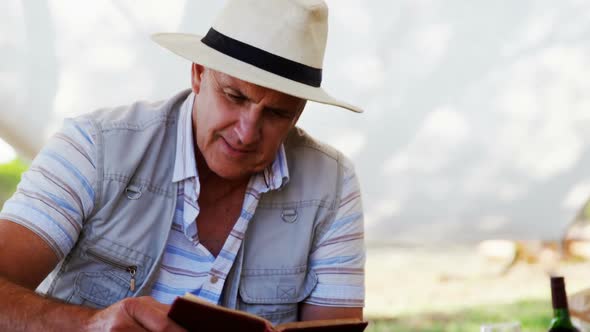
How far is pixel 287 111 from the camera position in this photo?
2.13m

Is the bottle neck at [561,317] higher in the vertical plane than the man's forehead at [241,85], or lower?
lower

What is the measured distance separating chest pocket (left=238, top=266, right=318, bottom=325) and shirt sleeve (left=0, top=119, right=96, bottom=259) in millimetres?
480

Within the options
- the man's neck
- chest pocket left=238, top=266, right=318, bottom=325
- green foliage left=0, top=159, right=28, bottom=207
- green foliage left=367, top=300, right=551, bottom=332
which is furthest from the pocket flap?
green foliage left=0, top=159, right=28, bottom=207

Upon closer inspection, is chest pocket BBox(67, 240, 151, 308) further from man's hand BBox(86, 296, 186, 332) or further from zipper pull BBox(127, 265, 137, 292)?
man's hand BBox(86, 296, 186, 332)

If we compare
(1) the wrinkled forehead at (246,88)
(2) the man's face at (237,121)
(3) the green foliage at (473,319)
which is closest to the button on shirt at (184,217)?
(2) the man's face at (237,121)

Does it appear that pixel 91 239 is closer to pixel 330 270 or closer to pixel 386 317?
pixel 330 270

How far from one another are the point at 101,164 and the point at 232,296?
491 mm

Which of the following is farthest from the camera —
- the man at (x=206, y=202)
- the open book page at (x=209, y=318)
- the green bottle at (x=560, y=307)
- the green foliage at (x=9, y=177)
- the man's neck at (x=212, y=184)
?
the green foliage at (x=9, y=177)

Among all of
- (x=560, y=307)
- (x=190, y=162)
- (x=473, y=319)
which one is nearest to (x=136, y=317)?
(x=190, y=162)

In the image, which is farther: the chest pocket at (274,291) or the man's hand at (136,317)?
the chest pocket at (274,291)

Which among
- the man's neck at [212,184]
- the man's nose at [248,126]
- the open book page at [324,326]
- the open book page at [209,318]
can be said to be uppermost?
the man's nose at [248,126]

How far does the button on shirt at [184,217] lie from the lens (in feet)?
6.60

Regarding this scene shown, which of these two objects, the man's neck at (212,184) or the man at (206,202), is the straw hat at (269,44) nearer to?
the man at (206,202)

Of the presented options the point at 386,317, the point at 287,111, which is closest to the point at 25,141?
the point at 287,111
